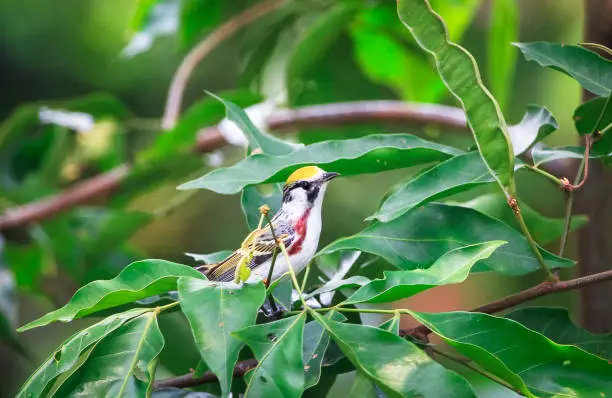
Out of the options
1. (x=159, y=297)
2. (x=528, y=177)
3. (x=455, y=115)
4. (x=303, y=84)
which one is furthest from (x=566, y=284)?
(x=528, y=177)

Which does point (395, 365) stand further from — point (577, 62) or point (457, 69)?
point (577, 62)

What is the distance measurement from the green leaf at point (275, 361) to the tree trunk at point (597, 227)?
0.70 metres

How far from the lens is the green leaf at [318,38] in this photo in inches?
67.6

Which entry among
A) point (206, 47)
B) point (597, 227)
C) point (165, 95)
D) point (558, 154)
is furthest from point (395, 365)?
point (165, 95)

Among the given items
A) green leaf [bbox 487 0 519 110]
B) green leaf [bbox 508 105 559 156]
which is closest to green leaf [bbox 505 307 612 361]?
green leaf [bbox 508 105 559 156]

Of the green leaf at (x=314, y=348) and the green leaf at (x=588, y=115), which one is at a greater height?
the green leaf at (x=588, y=115)

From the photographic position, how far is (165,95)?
3430 millimetres

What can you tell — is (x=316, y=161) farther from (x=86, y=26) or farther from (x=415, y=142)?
(x=86, y=26)

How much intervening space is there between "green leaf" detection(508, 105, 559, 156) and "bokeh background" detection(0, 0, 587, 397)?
0.55 metres

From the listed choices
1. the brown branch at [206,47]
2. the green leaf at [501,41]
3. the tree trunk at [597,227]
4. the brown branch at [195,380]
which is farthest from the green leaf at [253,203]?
the brown branch at [206,47]

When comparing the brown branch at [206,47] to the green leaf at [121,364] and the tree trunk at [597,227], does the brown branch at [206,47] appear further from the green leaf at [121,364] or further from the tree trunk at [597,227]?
the green leaf at [121,364]

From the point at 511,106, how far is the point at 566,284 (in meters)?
2.37

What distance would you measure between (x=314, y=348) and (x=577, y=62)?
41 cm

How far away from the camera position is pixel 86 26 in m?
3.31
